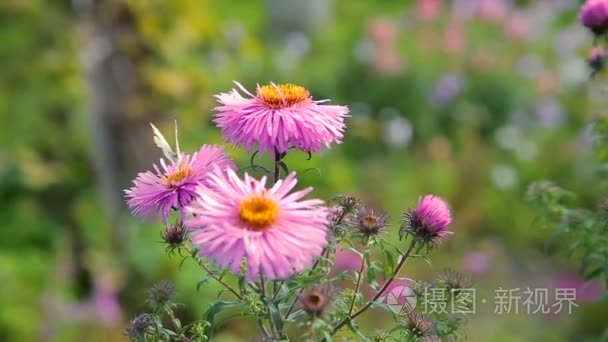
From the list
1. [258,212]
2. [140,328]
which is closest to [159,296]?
[140,328]

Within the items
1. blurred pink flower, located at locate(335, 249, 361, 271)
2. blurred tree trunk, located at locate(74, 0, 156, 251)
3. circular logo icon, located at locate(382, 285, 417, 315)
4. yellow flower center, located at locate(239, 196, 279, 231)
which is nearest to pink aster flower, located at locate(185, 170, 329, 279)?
yellow flower center, located at locate(239, 196, 279, 231)

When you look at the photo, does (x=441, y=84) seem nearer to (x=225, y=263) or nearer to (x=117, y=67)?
(x=117, y=67)

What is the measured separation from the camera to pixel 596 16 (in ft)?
4.44

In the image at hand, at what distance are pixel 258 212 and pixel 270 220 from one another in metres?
0.02

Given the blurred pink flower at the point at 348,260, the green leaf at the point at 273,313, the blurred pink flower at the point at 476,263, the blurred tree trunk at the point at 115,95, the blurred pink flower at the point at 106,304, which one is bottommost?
the green leaf at the point at 273,313

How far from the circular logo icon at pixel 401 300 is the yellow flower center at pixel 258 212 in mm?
242

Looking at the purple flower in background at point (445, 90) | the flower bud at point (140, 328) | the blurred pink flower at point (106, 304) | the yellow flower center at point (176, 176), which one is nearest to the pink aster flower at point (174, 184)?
the yellow flower center at point (176, 176)

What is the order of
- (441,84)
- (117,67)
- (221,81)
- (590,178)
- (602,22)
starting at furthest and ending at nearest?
(441,84) → (221,81) → (590,178) → (117,67) → (602,22)

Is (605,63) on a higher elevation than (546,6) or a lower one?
lower

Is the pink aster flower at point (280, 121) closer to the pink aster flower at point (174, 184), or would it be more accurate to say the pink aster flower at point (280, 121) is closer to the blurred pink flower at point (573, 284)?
the pink aster flower at point (174, 184)

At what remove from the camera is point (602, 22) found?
1.36 meters

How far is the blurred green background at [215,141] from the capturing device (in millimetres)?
2900

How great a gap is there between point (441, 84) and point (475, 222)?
979 mm

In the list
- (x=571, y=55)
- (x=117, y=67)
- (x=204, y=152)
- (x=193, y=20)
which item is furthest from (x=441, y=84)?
(x=204, y=152)
